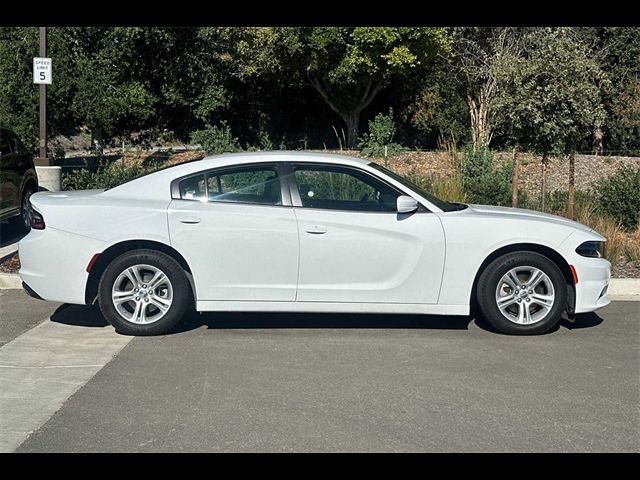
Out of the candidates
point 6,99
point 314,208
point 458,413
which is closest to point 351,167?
point 314,208

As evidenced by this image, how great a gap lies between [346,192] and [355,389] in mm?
2233

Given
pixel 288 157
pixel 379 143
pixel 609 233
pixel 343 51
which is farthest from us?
pixel 343 51

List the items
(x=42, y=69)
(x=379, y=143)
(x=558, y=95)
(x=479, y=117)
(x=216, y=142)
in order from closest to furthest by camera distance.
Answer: (x=558, y=95) → (x=42, y=69) → (x=216, y=142) → (x=379, y=143) → (x=479, y=117)

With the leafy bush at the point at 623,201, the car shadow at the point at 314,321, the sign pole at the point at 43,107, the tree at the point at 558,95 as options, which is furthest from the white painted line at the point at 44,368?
the sign pole at the point at 43,107

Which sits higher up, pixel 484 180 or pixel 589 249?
pixel 484 180

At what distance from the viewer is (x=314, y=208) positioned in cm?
694

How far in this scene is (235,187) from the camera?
705 cm

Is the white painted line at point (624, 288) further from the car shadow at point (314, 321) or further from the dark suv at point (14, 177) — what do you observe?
the dark suv at point (14, 177)

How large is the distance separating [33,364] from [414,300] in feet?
10.3

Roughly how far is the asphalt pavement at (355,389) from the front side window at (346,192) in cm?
114

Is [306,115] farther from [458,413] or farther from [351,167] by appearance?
[458,413]

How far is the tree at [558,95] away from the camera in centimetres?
1138

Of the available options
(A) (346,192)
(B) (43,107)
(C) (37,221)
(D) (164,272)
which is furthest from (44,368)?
(B) (43,107)

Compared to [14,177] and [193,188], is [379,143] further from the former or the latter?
[193,188]
